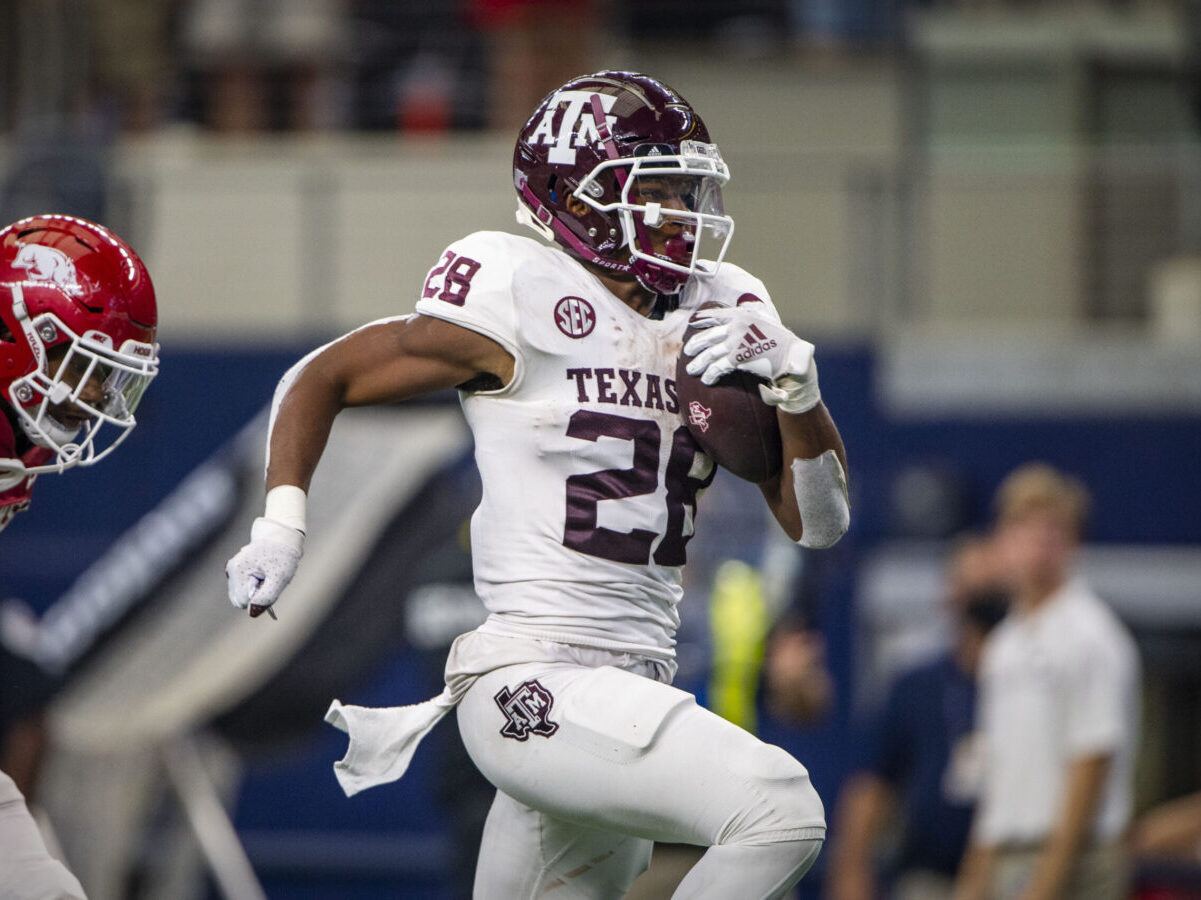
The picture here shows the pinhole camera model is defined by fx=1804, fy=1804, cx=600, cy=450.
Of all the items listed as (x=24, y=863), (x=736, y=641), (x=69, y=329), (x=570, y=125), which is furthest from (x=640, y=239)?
(x=736, y=641)

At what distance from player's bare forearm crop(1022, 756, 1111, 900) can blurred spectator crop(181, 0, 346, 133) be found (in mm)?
5864

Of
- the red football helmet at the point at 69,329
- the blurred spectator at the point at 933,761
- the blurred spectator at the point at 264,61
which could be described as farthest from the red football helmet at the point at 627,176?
the blurred spectator at the point at 264,61

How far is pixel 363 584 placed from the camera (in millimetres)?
8430

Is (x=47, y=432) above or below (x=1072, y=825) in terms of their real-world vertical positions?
above

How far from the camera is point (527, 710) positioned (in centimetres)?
309

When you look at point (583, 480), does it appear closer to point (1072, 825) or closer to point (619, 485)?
point (619, 485)

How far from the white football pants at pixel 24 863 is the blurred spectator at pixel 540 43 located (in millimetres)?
6293

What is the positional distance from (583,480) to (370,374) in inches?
16.7

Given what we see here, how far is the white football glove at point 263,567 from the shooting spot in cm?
302

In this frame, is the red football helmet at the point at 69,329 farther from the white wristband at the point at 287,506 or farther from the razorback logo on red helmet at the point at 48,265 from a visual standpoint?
the white wristband at the point at 287,506

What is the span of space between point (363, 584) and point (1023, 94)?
4.16m

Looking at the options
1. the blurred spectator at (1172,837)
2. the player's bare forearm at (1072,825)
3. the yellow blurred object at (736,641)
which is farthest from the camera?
the blurred spectator at (1172,837)

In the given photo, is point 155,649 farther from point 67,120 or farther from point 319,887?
point 67,120

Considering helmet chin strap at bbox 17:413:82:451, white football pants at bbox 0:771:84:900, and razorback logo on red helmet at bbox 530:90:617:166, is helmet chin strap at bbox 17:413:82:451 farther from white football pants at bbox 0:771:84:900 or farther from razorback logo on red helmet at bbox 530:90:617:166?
razorback logo on red helmet at bbox 530:90:617:166
